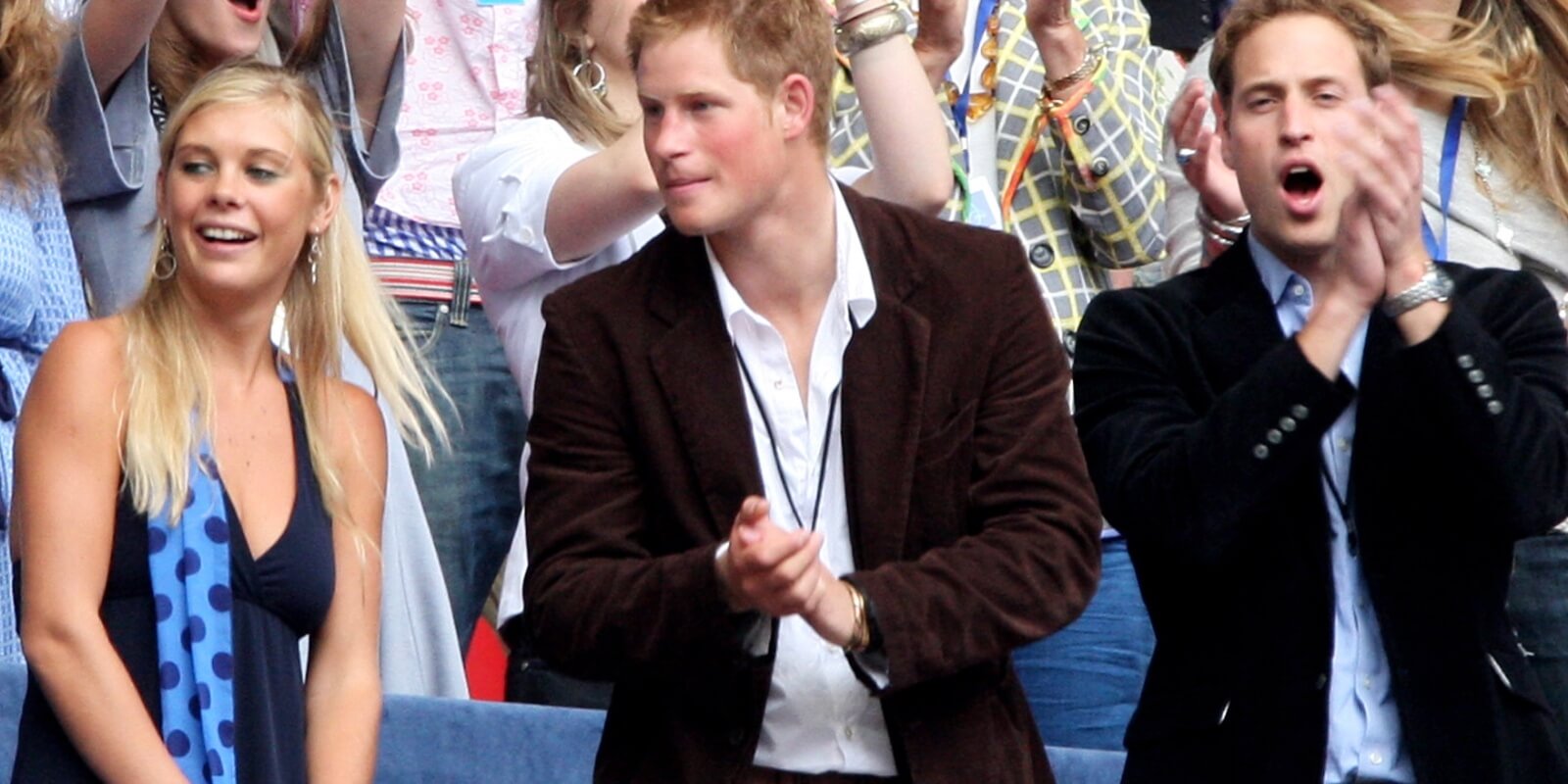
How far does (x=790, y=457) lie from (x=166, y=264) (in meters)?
1.12

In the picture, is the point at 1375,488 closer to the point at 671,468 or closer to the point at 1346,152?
the point at 1346,152

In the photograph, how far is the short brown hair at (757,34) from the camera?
12.0 ft

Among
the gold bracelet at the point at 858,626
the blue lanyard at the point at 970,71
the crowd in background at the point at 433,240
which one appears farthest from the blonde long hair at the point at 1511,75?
Answer: the gold bracelet at the point at 858,626

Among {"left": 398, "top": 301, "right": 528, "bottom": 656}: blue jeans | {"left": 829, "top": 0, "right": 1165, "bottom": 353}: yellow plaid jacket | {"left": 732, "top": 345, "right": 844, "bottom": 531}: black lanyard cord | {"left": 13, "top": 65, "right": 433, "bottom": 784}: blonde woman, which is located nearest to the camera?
{"left": 732, "top": 345, "right": 844, "bottom": 531}: black lanyard cord

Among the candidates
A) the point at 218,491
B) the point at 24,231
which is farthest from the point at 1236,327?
the point at 24,231

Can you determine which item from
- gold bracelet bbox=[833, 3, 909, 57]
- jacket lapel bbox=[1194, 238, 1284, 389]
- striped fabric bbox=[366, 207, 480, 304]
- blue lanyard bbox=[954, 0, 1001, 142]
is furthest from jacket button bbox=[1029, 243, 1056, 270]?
jacket lapel bbox=[1194, 238, 1284, 389]

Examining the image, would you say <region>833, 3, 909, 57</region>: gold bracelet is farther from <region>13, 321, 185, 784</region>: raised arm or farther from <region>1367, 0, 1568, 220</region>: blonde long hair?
<region>13, 321, 185, 784</region>: raised arm

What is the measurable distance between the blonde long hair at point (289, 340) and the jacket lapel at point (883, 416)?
0.90 meters

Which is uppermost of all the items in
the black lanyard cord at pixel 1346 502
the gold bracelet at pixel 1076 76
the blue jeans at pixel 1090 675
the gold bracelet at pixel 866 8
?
the gold bracelet at pixel 866 8

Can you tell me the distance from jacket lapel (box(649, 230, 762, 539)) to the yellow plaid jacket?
152 centimetres

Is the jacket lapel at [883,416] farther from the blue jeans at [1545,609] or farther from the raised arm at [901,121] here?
the blue jeans at [1545,609]

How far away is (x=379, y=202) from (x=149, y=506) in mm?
2142

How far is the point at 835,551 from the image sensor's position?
3547mm

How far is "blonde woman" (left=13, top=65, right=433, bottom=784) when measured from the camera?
12.1ft
